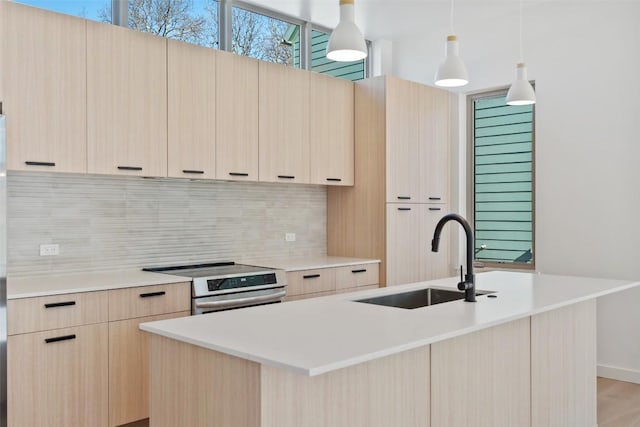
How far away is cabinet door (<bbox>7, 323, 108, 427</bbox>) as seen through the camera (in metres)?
2.89

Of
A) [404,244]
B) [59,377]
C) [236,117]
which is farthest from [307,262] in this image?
[59,377]

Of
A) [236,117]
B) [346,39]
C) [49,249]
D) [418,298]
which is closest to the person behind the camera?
[346,39]

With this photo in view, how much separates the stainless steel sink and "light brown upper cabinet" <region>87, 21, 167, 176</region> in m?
1.74

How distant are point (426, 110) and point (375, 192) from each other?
972 mm

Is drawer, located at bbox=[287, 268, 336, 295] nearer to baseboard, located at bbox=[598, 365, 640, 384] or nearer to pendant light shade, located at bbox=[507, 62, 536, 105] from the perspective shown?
pendant light shade, located at bbox=[507, 62, 536, 105]

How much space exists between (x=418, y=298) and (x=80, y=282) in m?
1.97

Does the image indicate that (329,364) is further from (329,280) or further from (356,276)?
(356,276)

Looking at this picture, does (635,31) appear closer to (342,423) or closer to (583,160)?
(583,160)

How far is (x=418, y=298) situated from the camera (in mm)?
3213

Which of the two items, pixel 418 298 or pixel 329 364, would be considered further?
pixel 418 298

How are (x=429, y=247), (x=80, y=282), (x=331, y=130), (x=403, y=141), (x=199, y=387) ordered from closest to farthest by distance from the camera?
1. (x=199, y=387)
2. (x=80, y=282)
3. (x=331, y=130)
4. (x=403, y=141)
5. (x=429, y=247)

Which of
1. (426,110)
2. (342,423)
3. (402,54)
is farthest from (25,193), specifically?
(402,54)

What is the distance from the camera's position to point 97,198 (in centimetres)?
378

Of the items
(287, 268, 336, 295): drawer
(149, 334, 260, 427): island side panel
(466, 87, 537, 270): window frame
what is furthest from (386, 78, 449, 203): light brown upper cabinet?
(149, 334, 260, 427): island side panel
